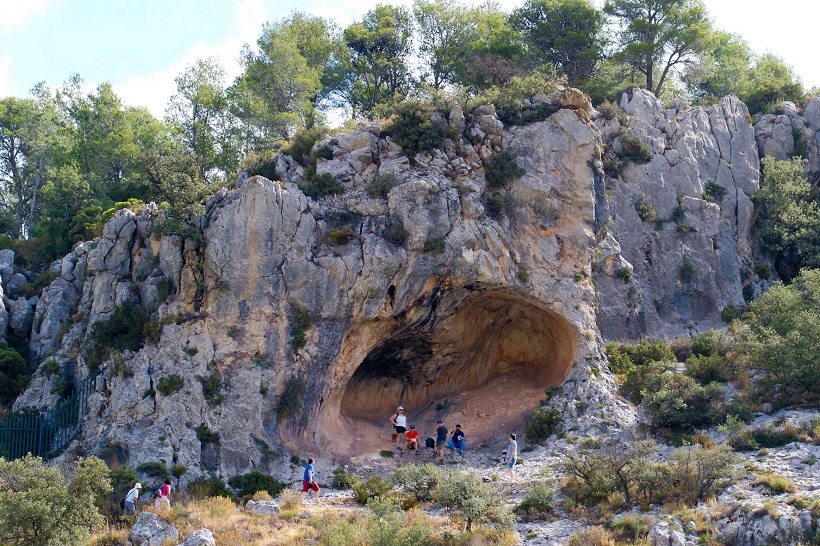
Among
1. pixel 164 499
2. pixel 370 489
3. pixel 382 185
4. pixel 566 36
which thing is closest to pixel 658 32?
pixel 566 36

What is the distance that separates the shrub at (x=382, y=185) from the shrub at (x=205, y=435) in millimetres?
10946

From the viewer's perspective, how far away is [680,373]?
107 feet

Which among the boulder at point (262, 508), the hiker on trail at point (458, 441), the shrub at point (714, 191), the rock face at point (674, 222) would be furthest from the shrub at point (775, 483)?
the shrub at point (714, 191)

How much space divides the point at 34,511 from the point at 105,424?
6.67 metres

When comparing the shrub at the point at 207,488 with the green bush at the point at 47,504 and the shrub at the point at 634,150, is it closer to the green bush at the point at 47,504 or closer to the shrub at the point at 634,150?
the green bush at the point at 47,504

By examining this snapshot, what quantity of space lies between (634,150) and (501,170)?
8.20 m

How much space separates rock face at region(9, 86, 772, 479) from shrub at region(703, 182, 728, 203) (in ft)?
1.65

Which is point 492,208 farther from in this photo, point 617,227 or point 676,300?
point 676,300

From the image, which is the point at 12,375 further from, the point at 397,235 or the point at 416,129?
the point at 416,129

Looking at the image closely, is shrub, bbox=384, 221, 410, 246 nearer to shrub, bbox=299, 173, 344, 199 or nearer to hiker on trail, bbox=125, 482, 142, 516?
shrub, bbox=299, 173, 344, 199

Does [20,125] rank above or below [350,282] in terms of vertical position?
above

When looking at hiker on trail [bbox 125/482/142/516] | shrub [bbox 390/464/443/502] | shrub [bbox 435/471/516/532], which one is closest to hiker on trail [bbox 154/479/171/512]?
hiker on trail [bbox 125/482/142/516]

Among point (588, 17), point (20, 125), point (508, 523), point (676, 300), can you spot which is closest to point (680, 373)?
point (676, 300)

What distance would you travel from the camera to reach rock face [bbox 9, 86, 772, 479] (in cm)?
2969
